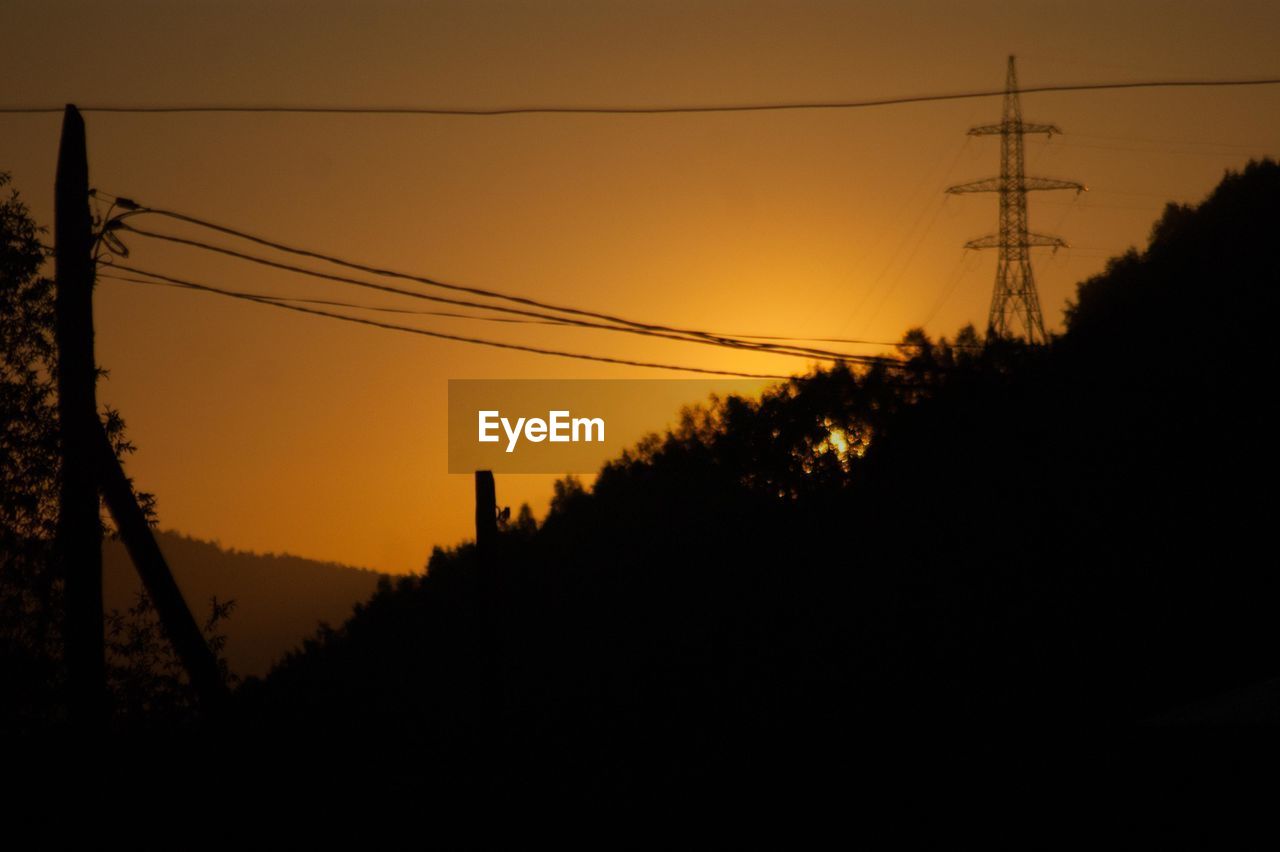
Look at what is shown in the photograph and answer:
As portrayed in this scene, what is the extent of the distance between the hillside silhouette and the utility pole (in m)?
12.9

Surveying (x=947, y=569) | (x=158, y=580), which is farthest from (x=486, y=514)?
(x=947, y=569)

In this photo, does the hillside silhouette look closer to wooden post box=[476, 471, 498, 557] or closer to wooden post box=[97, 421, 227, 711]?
wooden post box=[476, 471, 498, 557]

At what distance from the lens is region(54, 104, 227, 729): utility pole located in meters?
14.1

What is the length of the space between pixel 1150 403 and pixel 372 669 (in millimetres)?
68252

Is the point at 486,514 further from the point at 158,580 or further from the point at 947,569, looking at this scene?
the point at 947,569

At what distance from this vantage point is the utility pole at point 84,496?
46.1 ft

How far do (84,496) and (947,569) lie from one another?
2067 inches

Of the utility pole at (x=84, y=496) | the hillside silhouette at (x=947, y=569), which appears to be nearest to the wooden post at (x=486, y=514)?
the utility pole at (x=84, y=496)

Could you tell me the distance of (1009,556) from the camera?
199 feet

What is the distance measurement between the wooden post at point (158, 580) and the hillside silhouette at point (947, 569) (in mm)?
12552

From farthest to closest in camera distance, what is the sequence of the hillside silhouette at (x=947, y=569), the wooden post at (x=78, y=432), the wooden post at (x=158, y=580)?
the hillside silhouette at (x=947, y=569), the wooden post at (x=158, y=580), the wooden post at (x=78, y=432)

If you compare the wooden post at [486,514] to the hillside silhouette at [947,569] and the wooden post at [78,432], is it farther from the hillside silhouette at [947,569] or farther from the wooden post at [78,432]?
the hillside silhouette at [947,569]

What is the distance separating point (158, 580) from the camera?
14.8 m

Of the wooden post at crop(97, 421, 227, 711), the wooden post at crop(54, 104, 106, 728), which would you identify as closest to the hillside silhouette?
the wooden post at crop(97, 421, 227, 711)
